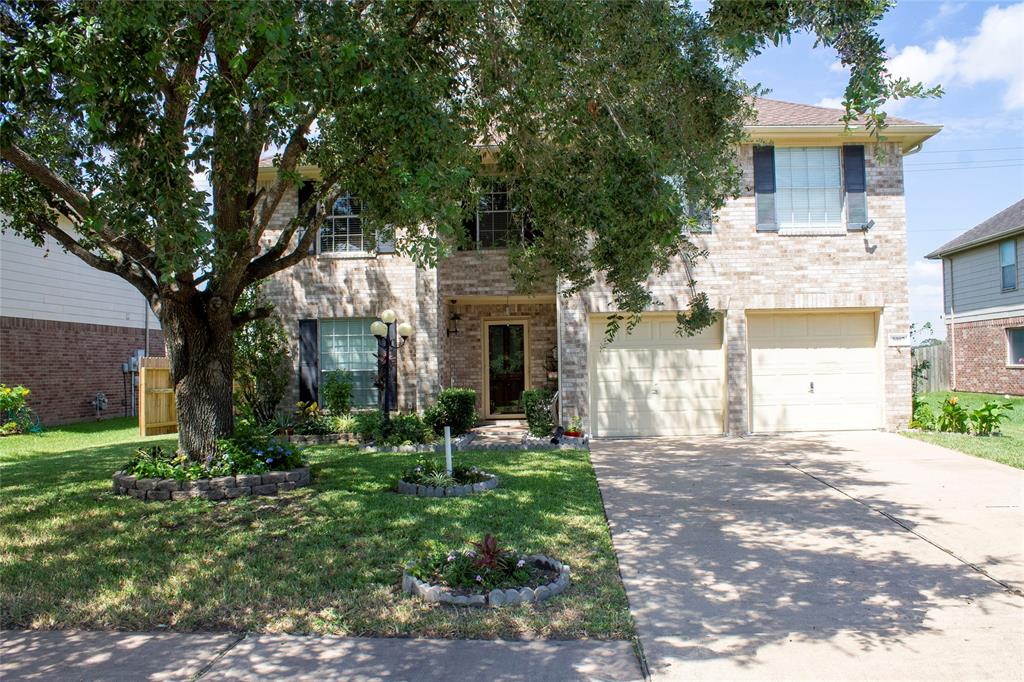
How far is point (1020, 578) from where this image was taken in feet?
16.8

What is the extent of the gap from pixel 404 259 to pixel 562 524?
A: 8.92 m

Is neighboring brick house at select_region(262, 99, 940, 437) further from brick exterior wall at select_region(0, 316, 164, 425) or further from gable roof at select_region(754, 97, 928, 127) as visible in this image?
brick exterior wall at select_region(0, 316, 164, 425)

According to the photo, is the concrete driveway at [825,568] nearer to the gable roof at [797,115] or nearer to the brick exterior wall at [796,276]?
the brick exterior wall at [796,276]

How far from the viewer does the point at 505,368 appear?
16.0 m

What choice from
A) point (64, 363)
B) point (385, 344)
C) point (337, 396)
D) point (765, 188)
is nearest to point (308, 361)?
point (337, 396)

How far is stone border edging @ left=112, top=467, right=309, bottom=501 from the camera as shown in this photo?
784 cm

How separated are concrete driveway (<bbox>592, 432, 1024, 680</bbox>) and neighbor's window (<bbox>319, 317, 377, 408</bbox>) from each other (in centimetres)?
621

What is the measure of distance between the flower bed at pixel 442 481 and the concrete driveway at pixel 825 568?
1.62 metres

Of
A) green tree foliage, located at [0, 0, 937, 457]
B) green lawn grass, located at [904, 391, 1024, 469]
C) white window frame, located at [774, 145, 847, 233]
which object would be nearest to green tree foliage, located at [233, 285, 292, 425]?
green tree foliage, located at [0, 0, 937, 457]

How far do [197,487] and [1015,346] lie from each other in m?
22.0

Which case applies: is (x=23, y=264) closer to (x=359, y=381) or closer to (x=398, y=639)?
(x=359, y=381)

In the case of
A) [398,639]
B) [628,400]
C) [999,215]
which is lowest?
[398,639]

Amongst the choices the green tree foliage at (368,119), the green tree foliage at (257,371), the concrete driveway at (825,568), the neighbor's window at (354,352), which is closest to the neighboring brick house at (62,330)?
the green tree foliage at (257,371)

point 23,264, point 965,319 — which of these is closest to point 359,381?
point 23,264
